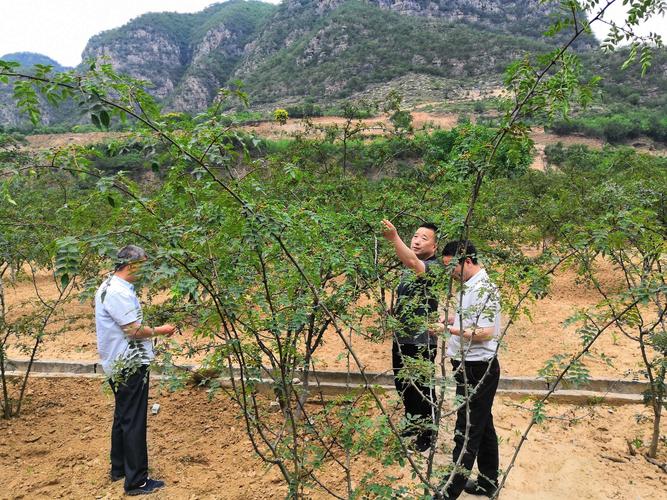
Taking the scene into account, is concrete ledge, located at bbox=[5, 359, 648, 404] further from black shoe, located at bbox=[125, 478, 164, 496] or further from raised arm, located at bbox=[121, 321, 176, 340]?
raised arm, located at bbox=[121, 321, 176, 340]

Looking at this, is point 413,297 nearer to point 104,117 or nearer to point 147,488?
point 104,117

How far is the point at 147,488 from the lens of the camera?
316 centimetres

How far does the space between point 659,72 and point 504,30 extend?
31.0m

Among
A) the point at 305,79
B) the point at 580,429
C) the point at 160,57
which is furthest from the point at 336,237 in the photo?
the point at 160,57

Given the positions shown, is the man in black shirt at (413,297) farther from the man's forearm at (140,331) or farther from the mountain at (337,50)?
the mountain at (337,50)

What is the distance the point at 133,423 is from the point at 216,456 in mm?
902

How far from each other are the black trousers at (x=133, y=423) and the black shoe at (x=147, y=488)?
0.09ft

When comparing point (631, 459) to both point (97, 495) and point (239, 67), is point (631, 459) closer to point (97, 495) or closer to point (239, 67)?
point (97, 495)

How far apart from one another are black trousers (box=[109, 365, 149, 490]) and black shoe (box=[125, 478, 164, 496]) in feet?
0.09

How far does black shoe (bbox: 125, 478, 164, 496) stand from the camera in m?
3.13

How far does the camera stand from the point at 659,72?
167ft

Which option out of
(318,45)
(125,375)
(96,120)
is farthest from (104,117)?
(318,45)

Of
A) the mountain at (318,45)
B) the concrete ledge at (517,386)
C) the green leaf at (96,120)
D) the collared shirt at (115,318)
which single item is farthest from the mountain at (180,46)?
the green leaf at (96,120)

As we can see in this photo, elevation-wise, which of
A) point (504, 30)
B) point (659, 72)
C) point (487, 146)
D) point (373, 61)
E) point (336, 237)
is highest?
point (504, 30)
